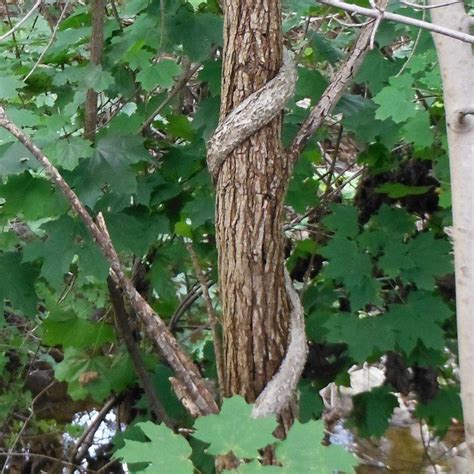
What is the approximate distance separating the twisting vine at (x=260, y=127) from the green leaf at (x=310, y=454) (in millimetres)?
132

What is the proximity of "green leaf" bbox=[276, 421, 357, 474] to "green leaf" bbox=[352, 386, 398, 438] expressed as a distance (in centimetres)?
112

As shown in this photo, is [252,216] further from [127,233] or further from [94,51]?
[94,51]

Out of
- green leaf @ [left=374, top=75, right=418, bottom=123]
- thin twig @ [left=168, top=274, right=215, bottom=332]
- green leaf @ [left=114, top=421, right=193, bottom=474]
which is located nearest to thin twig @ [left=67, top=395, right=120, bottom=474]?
thin twig @ [left=168, top=274, right=215, bottom=332]

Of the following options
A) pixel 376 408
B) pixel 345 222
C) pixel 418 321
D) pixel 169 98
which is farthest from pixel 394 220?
pixel 169 98

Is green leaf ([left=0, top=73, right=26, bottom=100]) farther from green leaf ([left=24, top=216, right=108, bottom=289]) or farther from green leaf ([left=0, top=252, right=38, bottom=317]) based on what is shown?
green leaf ([left=0, top=252, right=38, bottom=317])

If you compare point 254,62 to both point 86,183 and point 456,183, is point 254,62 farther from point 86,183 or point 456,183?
point 86,183

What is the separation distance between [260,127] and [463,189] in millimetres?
351

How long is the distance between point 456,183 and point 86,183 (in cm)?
85

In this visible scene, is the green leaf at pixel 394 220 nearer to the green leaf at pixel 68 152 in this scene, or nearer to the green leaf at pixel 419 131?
the green leaf at pixel 419 131

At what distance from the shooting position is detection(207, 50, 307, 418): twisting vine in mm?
1187

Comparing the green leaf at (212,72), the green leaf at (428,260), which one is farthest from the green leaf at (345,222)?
the green leaf at (212,72)

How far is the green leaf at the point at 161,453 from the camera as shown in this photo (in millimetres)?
1013

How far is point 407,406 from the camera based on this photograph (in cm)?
305

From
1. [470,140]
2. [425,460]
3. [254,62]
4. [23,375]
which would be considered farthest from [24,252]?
[425,460]
